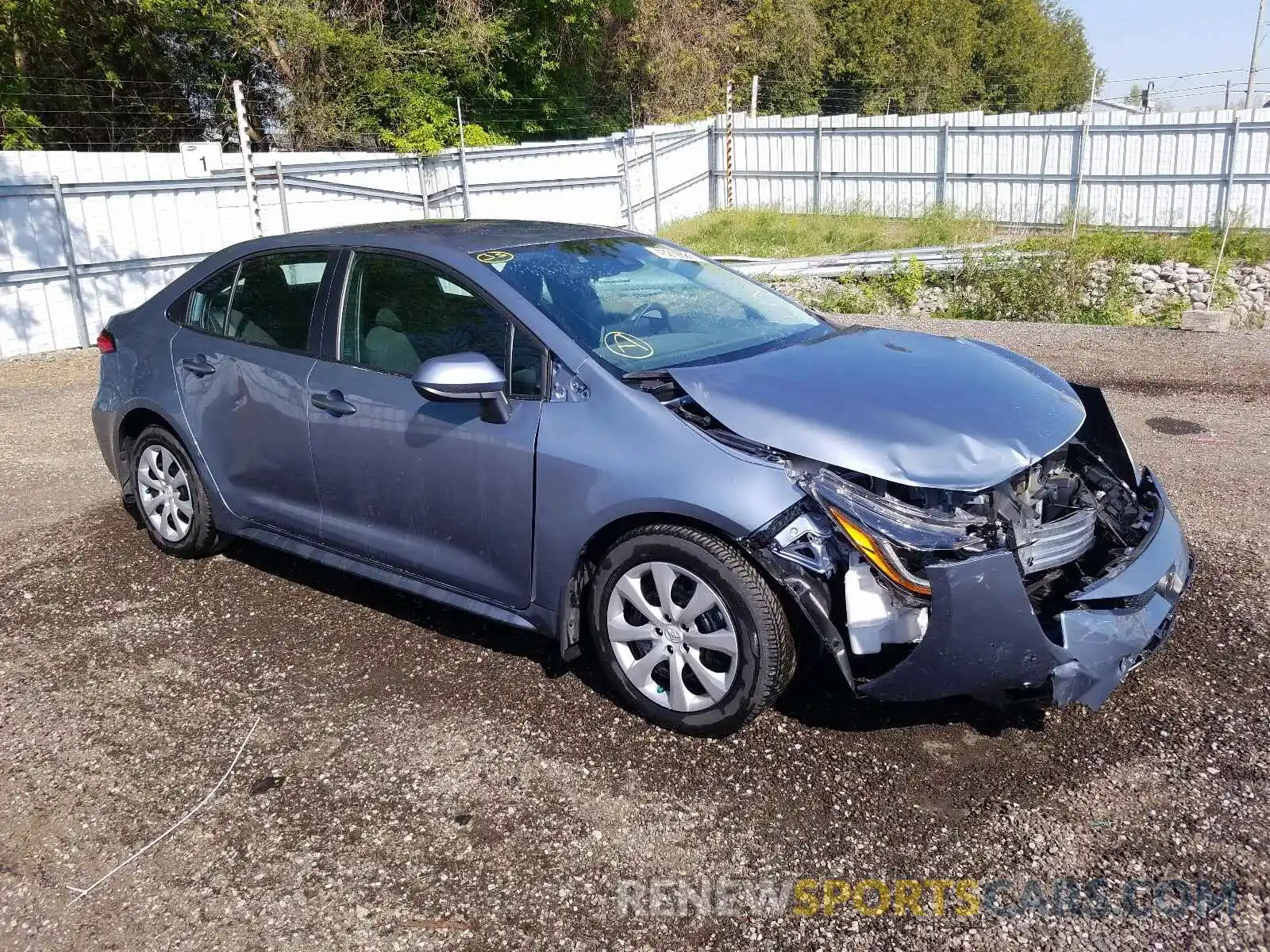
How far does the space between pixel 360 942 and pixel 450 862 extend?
351mm

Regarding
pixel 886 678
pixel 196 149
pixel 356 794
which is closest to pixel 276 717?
pixel 356 794

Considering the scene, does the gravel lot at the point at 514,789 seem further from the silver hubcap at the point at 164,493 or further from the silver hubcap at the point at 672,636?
the silver hubcap at the point at 164,493

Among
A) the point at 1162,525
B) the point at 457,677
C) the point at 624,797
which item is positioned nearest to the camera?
the point at 624,797

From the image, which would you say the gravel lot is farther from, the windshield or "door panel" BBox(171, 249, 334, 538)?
the windshield

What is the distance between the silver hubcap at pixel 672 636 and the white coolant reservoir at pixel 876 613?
0.38 meters

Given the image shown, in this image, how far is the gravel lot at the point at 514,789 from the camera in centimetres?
272

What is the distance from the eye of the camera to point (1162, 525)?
362 centimetres

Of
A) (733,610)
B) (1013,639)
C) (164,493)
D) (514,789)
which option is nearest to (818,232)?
(164,493)

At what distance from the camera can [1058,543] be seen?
3332 millimetres

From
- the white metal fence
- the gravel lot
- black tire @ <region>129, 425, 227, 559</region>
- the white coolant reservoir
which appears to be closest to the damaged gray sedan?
the white coolant reservoir

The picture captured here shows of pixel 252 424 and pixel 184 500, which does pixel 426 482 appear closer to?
pixel 252 424

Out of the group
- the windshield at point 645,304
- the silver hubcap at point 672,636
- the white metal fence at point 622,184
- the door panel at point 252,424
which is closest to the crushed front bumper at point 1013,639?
the silver hubcap at point 672,636

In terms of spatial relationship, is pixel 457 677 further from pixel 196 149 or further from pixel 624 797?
pixel 196 149

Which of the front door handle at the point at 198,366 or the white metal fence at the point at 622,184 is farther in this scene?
the white metal fence at the point at 622,184
